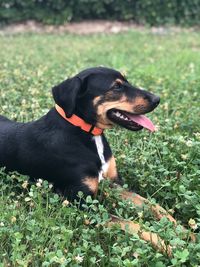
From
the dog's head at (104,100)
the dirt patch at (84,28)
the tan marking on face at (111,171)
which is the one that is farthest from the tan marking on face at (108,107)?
the dirt patch at (84,28)

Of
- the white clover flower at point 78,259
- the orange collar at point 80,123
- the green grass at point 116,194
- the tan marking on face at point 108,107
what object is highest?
the tan marking on face at point 108,107

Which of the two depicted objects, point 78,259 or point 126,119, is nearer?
point 78,259

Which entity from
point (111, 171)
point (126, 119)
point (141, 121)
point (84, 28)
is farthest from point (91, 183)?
point (84, 28)

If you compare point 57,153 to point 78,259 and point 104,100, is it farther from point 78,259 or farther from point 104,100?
point 78,259

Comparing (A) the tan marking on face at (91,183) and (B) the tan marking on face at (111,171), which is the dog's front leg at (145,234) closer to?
(A) the tan marking on face at (91,183)

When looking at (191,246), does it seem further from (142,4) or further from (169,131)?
(142,4)

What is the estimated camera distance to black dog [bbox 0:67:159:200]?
13.7 feet

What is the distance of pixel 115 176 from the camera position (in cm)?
446

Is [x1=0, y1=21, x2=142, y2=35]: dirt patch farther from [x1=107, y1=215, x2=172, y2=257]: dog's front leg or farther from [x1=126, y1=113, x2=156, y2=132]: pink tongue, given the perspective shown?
[x1=107, y1=215, x2=172, y2=257]: dog's front leg

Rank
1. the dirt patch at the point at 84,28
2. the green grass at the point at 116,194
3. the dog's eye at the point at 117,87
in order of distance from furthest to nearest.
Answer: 1. the dirt patch at the point at 84,28
2. the dog's eye at the point at 117,87
3. the green grass at the point at 116,194

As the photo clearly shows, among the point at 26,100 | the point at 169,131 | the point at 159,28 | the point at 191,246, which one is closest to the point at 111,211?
the point at 191,246

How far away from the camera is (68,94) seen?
4.16 metres

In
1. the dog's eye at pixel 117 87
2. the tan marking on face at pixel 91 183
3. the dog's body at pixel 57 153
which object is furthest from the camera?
the dog's eye at pixel 117 87

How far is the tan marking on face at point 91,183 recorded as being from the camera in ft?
13.4
